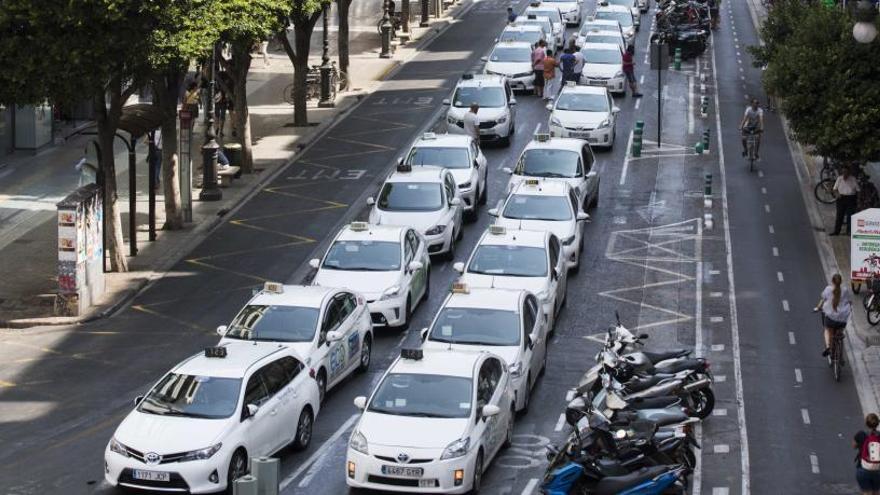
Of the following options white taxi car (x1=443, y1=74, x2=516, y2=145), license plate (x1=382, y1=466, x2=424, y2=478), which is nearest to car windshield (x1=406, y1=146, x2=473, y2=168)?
white taxi car (x1=443, y1=74, x2=516, y2=145)

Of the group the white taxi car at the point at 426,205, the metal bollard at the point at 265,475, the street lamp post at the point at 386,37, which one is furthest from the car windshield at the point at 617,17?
the metal bollard at the point at 265,475

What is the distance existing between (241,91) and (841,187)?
1615 cm

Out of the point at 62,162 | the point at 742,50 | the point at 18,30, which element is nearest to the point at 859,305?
the point at 18,30

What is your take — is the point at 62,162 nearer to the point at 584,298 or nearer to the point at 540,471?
the point at 584,298

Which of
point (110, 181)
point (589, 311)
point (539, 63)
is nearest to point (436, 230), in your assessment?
point (589, 311)

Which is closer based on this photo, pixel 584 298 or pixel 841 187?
pixel 584 298

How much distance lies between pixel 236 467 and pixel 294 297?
5.32m

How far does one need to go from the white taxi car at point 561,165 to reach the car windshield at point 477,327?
36.4ft

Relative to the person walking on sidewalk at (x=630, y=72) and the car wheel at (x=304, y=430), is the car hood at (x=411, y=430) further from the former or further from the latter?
the person walking on sidewalk at (x=630, y=72)

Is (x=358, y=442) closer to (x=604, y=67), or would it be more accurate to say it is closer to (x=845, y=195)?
(x=845, y=195)

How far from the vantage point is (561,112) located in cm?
4378

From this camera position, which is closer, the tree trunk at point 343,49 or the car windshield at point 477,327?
the car windshield at point 477,327

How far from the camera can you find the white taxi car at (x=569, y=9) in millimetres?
68000

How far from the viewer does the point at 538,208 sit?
33406 mm
